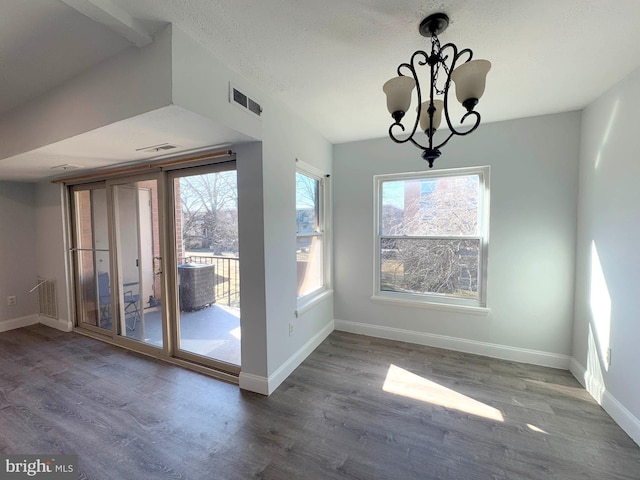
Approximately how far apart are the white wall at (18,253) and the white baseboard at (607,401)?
668cm

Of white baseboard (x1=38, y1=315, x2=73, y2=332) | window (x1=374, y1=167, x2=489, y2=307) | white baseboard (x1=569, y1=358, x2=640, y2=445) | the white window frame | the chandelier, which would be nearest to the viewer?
the chandelier

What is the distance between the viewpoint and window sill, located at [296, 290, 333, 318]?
9.11 ft

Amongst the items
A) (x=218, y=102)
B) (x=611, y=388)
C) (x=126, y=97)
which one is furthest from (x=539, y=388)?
(x=126, y=97)

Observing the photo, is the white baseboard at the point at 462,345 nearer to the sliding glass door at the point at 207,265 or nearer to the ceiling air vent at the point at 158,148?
the sliding glass door at the point at 207,265

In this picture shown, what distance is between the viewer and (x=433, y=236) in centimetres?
313

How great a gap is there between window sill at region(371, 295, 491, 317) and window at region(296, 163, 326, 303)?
803mm

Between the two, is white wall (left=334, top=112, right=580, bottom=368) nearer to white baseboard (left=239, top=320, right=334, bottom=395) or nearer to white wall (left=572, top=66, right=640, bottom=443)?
white wall (left=572, top=66, right=640, bottom=443)

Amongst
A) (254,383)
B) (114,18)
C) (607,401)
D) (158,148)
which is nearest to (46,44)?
(114,18)

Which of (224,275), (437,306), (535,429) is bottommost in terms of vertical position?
(535,429)

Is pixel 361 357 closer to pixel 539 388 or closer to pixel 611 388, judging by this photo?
pixel 539 388

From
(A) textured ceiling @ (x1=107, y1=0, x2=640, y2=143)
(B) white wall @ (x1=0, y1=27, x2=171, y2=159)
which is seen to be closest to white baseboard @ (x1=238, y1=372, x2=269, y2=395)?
(B) white wall @ (x1=0, y1=27, x2=171, y2=159)
